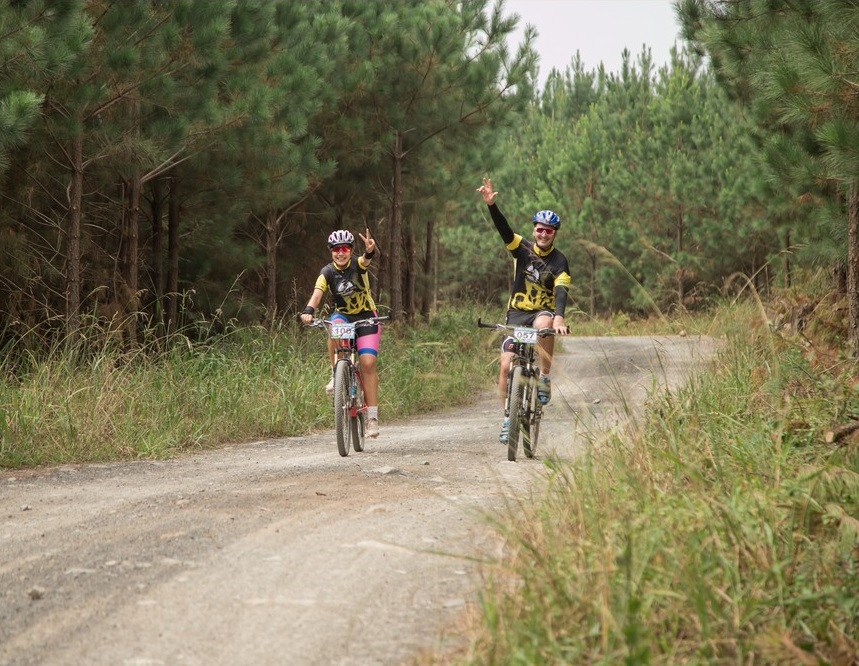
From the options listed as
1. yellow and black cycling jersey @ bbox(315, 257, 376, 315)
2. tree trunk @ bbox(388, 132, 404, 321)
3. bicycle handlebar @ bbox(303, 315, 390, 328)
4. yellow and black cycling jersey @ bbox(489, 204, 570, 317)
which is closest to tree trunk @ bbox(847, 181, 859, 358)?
yellow and black cycling jersey @ bbox(489, 204, 570, 317)

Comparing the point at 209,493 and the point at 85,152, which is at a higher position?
the point at 85,152

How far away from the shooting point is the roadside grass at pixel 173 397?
8828mm

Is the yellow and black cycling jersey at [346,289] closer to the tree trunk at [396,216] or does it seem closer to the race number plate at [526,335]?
the race number plate at [526,335]

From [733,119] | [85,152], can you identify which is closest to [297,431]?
A: [85,152]

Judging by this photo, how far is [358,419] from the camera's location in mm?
9133

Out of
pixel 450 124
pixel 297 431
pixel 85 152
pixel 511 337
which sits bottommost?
pixel 297 431

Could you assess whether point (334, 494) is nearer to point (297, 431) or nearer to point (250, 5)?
point (297, 431)

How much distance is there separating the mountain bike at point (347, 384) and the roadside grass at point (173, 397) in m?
0.64

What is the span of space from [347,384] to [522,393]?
1546mm

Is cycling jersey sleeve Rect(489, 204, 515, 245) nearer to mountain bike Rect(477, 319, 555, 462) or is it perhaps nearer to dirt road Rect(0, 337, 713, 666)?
mountain bike Rect(477, 319, 555, 462)

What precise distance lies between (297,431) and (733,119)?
912 inches

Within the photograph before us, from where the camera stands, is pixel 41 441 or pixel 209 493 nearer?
pixel 209 493

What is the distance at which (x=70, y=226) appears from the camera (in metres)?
11.8

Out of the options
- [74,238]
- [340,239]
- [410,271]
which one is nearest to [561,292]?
[340,239]
